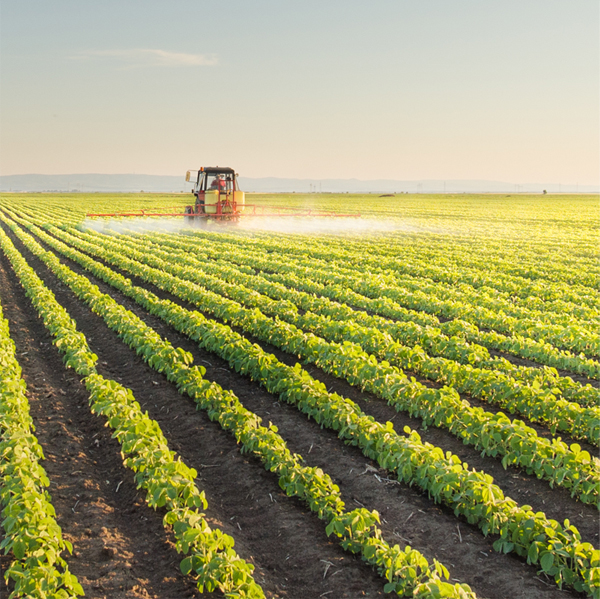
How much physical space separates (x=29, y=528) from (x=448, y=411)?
14.1 feet

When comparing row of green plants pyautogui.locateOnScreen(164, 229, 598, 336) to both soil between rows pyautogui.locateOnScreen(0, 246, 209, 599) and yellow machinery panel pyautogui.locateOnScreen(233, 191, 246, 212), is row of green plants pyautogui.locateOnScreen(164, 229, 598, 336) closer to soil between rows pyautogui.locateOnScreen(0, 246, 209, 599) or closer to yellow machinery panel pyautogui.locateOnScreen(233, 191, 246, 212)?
soil between rows pyautogui.locateOnScreen(0, 246, 209, 599)

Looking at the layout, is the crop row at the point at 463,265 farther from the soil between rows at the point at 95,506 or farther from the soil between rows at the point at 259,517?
the soil between rows at the point at 95,506

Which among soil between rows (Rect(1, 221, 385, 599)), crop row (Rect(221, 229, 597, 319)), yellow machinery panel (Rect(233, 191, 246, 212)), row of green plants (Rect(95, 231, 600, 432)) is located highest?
yellow machinery panel (Rect(233, 191, 246, 212))

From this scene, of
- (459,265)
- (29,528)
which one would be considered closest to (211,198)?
(459,265)

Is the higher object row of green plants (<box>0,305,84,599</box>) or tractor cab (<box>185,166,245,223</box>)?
tractor cab (<box>185,166,245,223</box>)

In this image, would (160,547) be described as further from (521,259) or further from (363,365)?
(521,259)

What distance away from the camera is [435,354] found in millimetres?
8984

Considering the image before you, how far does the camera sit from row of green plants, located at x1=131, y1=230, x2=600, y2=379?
8523mm

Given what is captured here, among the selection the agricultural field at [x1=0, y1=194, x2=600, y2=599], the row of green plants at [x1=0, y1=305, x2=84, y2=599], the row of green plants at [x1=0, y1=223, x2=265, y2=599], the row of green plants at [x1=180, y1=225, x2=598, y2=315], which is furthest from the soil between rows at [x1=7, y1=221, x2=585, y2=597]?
the row of green plants at [x1=180, y1=225, x2=598, y2=315]

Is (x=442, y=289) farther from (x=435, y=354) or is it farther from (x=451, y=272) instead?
(x=435, y=354)

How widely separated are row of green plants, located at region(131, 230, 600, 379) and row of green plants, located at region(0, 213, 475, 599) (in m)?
4.74

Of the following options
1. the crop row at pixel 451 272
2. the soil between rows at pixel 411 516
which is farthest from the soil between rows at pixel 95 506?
the crop row at pixel 451 272

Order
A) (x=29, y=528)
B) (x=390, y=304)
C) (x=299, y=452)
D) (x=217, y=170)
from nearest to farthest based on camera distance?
1. (x=29, y=528)
2. (x=299, y=452)
3. (x=390, y=304)
4. (x=217, y=170)

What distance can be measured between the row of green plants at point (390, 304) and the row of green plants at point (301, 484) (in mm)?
4736
